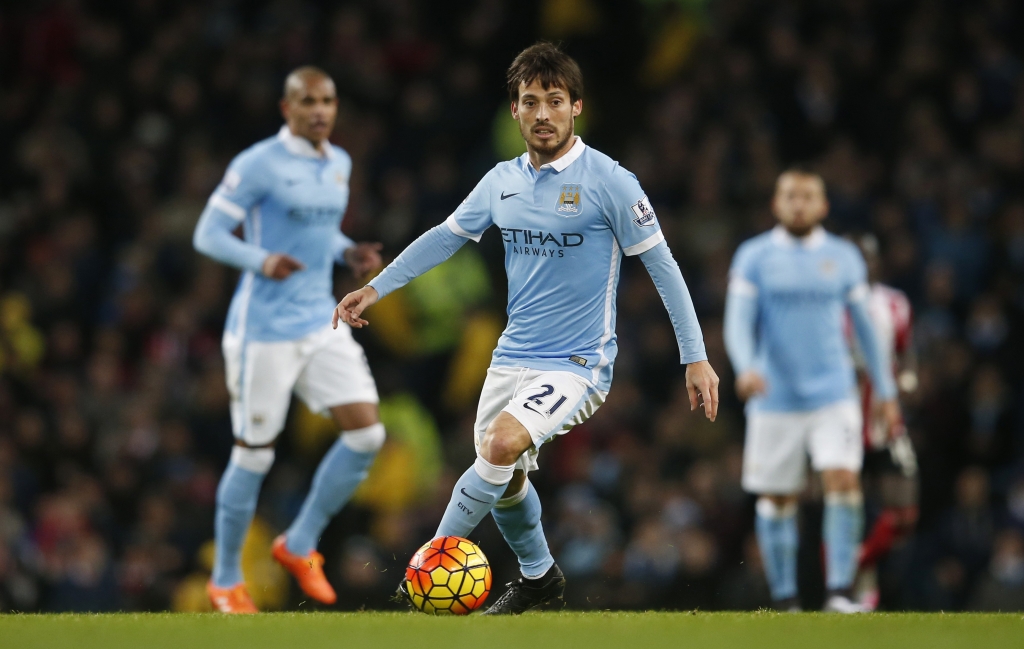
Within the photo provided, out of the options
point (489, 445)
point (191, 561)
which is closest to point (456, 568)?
point (489, 445)

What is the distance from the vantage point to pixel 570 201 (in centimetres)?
593

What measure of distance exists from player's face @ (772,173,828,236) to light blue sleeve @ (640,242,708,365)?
3152mm

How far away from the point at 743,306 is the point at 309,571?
124 inches

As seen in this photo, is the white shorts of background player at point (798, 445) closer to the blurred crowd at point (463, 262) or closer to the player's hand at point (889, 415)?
the player's hand at point (889, 415)

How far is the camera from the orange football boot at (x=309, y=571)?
757 centimetres

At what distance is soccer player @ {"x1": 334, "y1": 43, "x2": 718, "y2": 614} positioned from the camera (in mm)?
5844

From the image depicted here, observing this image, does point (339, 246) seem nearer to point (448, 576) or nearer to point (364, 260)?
point (364, 260)

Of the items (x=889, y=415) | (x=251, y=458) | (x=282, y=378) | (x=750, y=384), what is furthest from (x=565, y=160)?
(x=889, y=415)

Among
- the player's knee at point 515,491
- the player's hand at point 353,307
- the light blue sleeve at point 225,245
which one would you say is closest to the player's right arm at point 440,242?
the player's hand at point 353,307

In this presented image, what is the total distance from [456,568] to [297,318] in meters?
2.32

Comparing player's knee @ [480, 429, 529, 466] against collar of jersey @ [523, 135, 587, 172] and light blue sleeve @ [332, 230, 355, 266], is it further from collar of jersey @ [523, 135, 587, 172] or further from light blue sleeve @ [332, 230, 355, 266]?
light blue sleeve @ [332, 230, 355, 266]

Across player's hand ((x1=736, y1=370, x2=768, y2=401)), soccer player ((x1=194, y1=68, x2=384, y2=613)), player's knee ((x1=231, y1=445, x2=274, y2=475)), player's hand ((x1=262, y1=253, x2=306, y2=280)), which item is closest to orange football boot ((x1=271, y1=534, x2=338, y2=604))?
soccer player ((x1=194, y1=68, x2=384, y2=613))

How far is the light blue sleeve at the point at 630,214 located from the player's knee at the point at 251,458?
2717 millimetres

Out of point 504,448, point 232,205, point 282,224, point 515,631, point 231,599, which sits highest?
point 232,205
